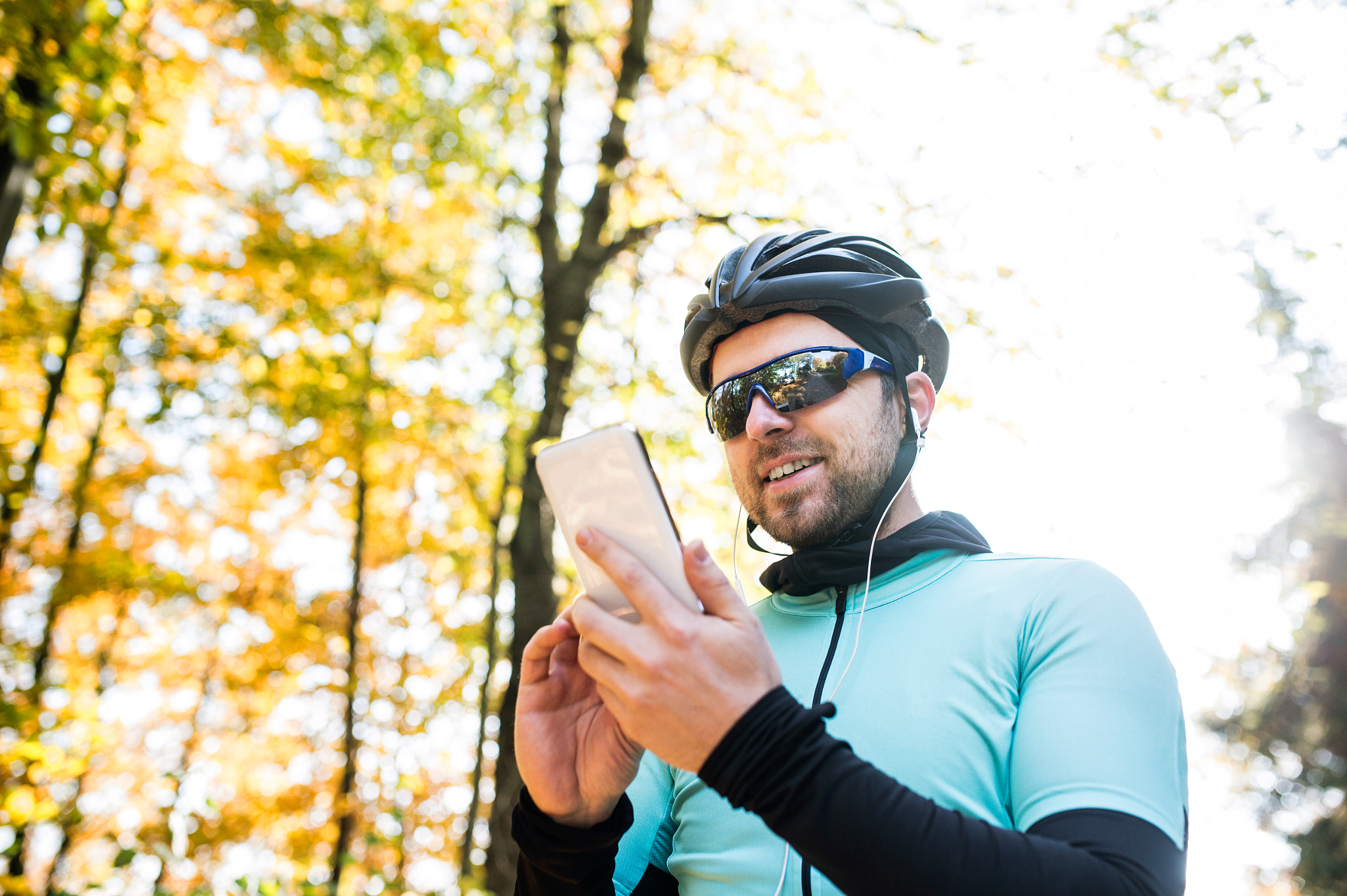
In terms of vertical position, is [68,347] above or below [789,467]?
above

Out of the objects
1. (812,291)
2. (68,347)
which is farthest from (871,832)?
(68,347)

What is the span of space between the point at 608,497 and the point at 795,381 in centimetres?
94

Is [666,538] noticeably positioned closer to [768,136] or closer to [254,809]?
[768,136]

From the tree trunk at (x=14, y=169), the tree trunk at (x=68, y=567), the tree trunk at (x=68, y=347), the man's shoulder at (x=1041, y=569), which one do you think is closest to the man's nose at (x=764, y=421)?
the man's shoulder at (x=1041, y=569)

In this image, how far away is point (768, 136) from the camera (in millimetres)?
8500

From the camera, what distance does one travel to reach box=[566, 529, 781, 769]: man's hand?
1.15 meters

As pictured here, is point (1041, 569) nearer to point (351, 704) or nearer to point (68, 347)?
point (68, 347)

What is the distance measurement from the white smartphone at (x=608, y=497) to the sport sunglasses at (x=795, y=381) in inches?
33.6

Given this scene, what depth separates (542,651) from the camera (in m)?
1.57

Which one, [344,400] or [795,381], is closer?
[795,381]

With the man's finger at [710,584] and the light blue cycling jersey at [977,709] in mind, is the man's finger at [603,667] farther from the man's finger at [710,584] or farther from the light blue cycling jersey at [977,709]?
the light blue cycling jersey at [977,709]

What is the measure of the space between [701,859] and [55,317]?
11.8 meters

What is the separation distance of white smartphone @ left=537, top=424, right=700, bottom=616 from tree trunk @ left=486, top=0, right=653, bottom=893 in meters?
5.09

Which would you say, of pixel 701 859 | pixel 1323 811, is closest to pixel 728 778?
pixel 701 859
